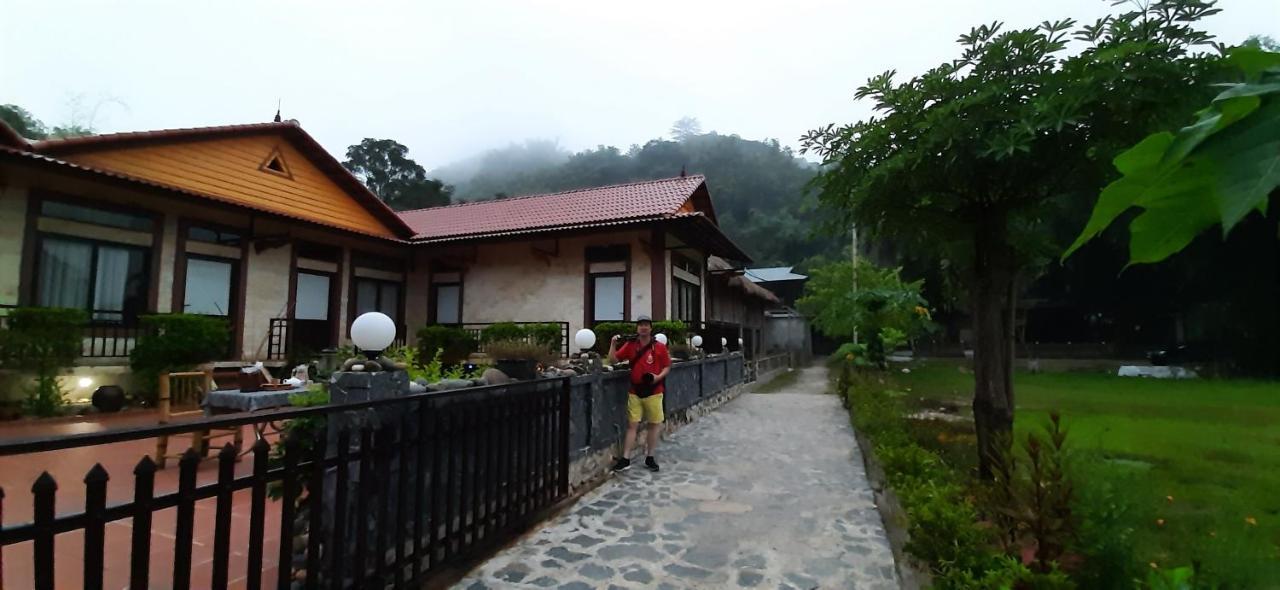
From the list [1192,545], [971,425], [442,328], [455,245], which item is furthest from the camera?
[455,245]

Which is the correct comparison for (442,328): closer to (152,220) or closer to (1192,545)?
(152,220)

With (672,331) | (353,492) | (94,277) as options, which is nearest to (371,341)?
(353,492)

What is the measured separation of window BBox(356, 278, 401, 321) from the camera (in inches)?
569

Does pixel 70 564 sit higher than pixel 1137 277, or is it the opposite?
pixel 1137 277

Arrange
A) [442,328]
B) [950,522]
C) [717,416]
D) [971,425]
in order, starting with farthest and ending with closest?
[442,328] < [717,416] < [971,425] < [950,522]

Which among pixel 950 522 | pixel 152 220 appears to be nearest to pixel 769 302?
pixel 152 220

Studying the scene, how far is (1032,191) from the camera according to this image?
15.5 feet

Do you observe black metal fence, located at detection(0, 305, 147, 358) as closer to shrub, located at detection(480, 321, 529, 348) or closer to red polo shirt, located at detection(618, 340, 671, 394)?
shrub, located at detection(480, 321, 529, 348)

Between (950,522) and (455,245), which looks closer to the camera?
(950,522)

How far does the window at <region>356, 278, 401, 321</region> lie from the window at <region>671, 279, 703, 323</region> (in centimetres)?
731

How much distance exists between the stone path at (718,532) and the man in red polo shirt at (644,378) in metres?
0.30

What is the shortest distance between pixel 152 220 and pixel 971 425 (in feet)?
48.9

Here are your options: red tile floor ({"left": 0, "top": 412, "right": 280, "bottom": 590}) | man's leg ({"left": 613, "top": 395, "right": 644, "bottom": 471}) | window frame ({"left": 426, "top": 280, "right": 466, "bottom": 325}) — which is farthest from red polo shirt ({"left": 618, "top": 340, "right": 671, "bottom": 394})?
window frame ({"left": 426, "top": 280, "right": 466, "bottom": 325})

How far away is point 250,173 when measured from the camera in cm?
1238
